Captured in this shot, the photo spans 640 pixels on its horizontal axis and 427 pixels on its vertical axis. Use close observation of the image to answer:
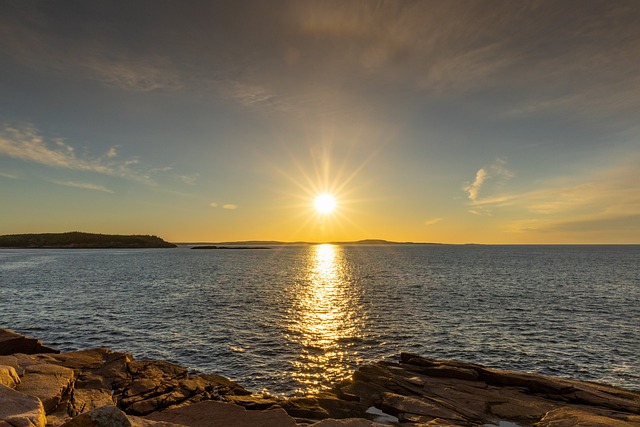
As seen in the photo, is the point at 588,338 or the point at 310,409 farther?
the point at 588,338

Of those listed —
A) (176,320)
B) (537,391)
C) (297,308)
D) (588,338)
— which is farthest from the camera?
(297,308)

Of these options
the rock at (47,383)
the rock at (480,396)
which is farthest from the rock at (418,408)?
the rock at (47,383)

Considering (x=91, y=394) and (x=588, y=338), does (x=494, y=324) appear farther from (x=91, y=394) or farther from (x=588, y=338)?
(x=91, y=394)

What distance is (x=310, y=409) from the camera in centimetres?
1969

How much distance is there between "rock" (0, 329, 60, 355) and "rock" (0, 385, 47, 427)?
14471 mm

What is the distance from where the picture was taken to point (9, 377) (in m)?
17.0

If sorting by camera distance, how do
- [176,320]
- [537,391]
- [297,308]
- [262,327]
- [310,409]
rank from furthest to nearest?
[297,308], [176,320], [262,327], [537,391], [310,409]

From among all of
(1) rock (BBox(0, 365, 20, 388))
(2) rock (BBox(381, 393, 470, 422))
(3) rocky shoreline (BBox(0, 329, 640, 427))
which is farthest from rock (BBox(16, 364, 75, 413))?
(2) rock (BBox(381, 393, 470, 422))

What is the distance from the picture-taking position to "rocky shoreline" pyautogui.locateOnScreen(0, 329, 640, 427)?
17.5 meters

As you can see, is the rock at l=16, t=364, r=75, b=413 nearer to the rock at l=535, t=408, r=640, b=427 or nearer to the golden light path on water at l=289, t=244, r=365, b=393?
the golden light path on water at l=289, t=244, r=365, b=393

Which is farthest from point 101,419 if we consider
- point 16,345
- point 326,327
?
point 326,327

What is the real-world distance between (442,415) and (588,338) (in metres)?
29.6

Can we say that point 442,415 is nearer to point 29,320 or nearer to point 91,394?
point 91,394

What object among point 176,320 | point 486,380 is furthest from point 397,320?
point 176,320
